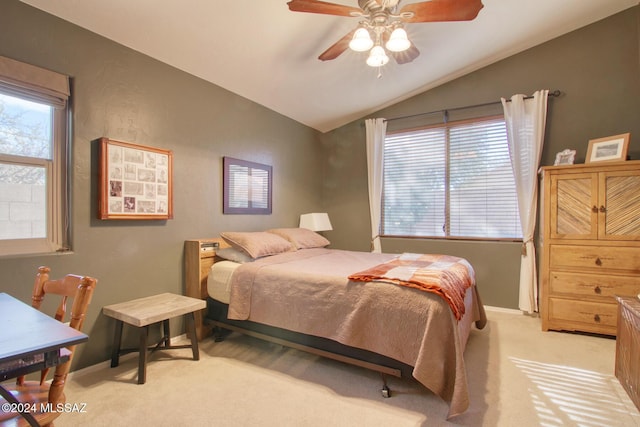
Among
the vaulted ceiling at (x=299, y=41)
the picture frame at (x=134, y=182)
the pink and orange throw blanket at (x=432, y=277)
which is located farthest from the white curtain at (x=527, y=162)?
the picture frame at (x=134, y=182)

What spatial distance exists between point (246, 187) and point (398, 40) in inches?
87.6

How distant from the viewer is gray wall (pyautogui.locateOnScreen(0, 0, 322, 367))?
6.66 ft

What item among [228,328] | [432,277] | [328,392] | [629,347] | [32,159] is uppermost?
[32,159]

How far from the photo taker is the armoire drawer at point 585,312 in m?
2.82

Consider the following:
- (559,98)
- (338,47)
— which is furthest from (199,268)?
(559,98)

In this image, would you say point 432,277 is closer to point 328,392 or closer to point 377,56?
point 328,392

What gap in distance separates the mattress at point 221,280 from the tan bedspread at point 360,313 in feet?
0.25

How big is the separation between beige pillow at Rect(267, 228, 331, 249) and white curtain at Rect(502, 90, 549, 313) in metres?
2.30

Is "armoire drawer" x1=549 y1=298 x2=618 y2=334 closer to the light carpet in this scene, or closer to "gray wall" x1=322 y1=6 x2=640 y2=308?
the light carpet

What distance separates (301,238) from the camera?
11.9ft

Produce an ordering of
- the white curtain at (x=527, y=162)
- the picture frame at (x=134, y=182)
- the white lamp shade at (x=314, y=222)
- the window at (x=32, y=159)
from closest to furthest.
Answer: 1. the window at (x=32, y=159)
2. the picture frame at (x=134, y=182)
3. the white curtain at (x=527, y=162)
4. the white lamp shade at (x=314, y=222)

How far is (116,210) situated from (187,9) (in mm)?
1543

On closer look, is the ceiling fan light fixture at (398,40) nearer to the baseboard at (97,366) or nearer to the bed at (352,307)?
the bed at (352,307)

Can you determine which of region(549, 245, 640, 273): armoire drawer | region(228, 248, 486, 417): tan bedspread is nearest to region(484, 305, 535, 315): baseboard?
region(549, 245, 640, 273): armoire drawer
